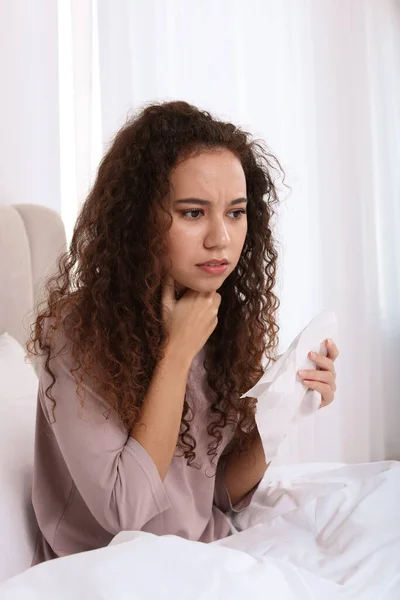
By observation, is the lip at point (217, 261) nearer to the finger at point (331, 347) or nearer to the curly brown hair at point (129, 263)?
the curly brown hair at point (129, 263)

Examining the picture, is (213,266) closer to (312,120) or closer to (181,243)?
(181,243)

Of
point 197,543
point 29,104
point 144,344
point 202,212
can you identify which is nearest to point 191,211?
point 202,212

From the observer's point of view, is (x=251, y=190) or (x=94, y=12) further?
(x=94, y=12)

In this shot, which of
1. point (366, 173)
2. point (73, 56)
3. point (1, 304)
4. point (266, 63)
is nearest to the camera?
point (1, 304)

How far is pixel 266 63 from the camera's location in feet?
10.3

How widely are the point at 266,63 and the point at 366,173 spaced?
807 millimetres

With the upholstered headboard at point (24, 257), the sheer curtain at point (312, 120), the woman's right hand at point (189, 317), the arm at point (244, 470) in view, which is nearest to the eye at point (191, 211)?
the woman's right hand at point (189, 317)

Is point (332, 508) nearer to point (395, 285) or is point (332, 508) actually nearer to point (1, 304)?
point (1, 304)

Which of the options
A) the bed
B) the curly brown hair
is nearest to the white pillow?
the bed

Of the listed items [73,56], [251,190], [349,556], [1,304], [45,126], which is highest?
[73,56]

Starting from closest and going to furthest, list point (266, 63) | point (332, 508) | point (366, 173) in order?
point (332, 508) → point (266, 63) → point (366, 173)

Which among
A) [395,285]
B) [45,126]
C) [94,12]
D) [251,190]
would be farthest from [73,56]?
[395,285]

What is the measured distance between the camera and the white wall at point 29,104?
2.14 metres

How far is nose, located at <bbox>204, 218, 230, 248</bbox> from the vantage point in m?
1.31
